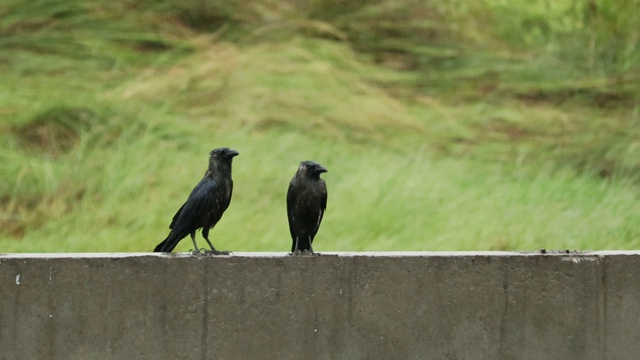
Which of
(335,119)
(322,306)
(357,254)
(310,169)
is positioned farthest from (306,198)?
(335,119)

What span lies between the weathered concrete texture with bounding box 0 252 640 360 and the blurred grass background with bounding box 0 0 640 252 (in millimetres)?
4924

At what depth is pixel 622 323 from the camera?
5656 mm

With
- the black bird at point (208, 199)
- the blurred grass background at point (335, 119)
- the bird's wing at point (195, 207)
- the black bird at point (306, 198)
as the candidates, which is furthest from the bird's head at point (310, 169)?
the blurred grass background at point (335, 119)

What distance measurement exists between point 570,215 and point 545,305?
600 centimetres

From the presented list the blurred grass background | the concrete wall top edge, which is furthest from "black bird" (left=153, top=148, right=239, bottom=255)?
the blurred grass background

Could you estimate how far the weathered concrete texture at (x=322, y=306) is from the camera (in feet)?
18.1

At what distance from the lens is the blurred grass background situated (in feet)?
36.7

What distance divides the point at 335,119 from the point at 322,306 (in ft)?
25.2

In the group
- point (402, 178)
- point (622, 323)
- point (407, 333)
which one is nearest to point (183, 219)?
point (407, 333)

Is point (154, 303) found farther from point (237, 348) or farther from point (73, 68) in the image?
point (73, 68)

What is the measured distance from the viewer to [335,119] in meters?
13.1

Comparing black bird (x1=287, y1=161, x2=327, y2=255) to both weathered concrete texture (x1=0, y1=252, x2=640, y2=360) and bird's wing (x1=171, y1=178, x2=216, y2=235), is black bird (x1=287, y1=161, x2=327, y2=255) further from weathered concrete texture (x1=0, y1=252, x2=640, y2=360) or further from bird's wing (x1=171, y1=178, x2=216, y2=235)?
weathered concrete texture (x1=0, y1=252, x2=640, y2=360)

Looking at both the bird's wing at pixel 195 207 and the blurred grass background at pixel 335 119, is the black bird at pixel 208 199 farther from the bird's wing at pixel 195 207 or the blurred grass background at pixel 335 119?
the blurred grass background at pixel 335 119

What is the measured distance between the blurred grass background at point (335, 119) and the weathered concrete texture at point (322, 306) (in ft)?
16.2
